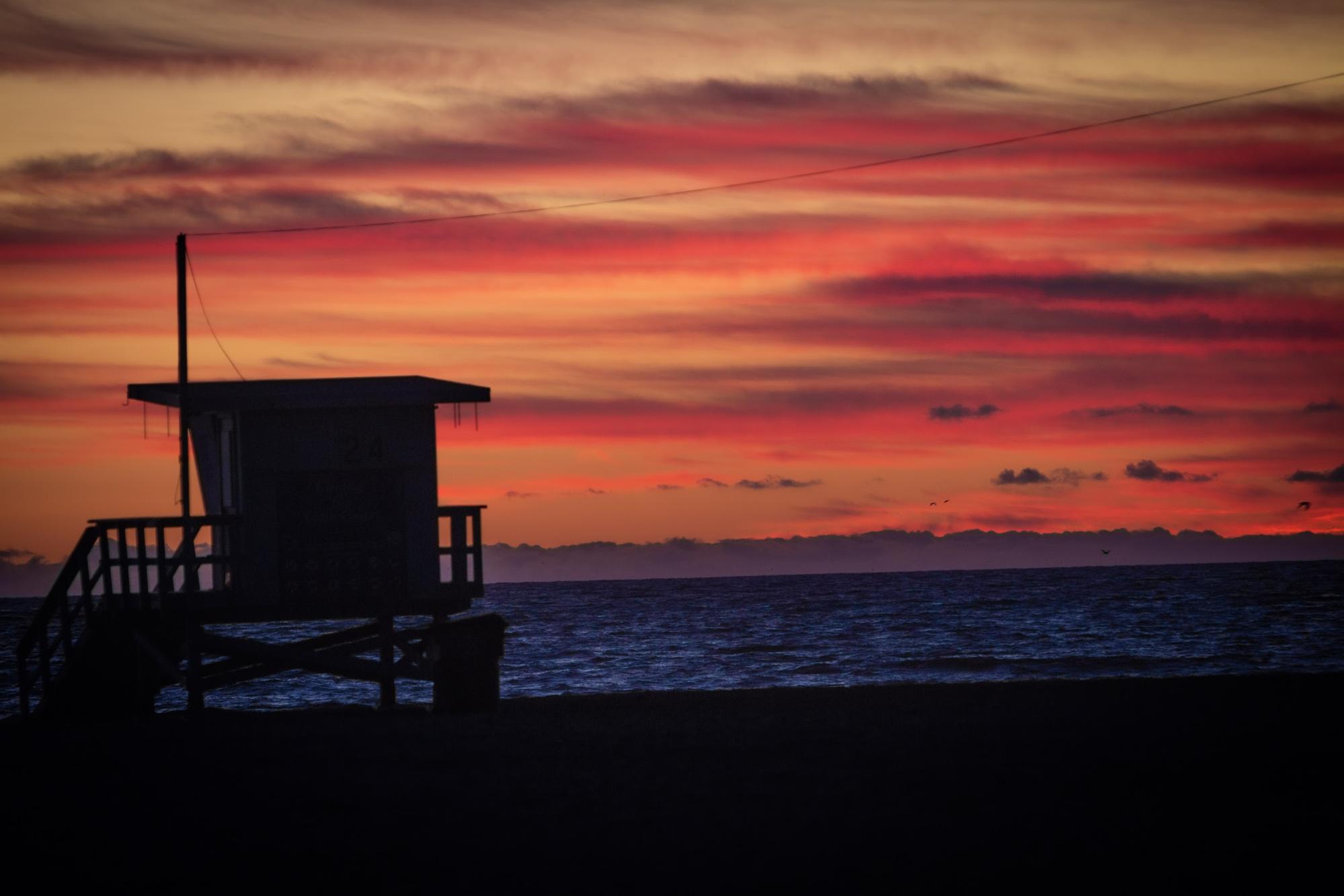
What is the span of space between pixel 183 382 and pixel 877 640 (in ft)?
161

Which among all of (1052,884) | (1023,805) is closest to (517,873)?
(1052,884)

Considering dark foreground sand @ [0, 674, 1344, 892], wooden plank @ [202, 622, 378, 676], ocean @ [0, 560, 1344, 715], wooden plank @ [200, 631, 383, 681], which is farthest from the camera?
ocean @ [0, 560, 1344, 715]

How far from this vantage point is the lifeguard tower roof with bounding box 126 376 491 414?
21.4 meters

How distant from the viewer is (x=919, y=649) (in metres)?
60.0

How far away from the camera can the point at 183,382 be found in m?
22.9

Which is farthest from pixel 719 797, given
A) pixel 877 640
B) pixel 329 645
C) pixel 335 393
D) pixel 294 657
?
pixel 877 640

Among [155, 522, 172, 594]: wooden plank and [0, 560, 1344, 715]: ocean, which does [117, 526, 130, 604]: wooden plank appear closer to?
[155, 522, 172, 594]: wooden plank

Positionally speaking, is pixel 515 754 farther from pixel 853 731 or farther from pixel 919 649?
pixel 919 649

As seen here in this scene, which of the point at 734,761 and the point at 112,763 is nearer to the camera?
the point at 734,761

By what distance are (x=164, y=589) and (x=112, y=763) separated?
775 centimetres

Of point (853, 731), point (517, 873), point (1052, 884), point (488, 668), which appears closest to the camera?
point (1052, 884)

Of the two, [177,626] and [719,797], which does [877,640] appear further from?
[719,797]

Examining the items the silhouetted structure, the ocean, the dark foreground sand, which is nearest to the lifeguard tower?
the silhouetted structure

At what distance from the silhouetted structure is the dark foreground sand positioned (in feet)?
12.3
